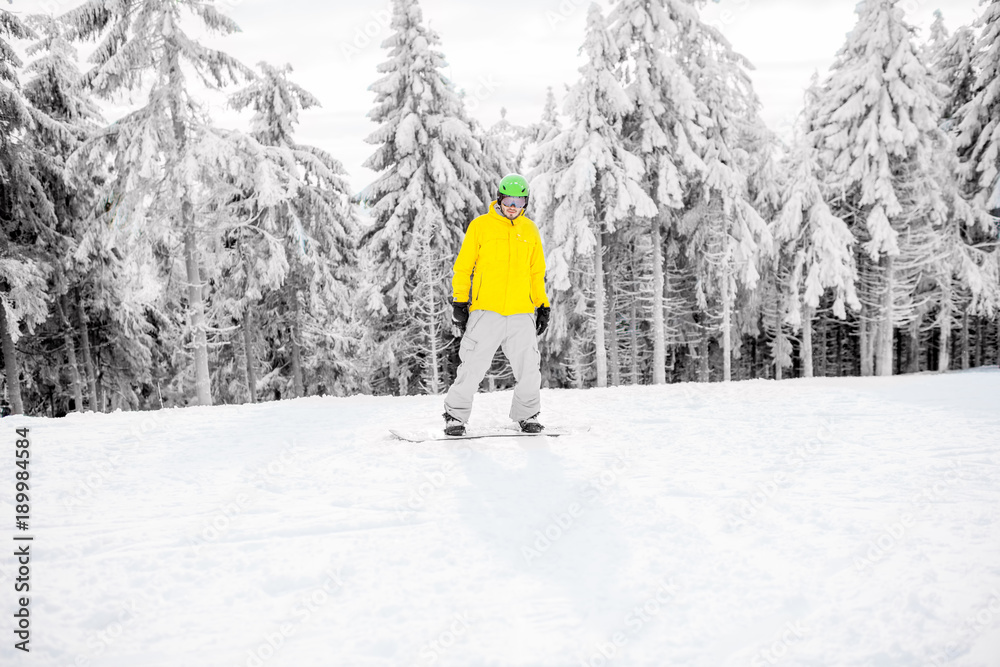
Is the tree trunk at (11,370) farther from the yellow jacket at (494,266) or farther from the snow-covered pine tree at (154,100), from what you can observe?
the yellow jacket at (494,266)

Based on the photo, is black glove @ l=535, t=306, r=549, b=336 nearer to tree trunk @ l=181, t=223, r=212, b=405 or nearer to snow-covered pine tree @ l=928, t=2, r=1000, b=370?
tree trunk @ l=181, t=223, r=212, b=405

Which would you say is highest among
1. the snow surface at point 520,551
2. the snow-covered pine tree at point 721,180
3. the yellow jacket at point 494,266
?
the snow-covered pine tree at point 721,180

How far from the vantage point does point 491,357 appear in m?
5.32

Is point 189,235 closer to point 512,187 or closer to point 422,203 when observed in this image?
point 422,203

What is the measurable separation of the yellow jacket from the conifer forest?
28.4ft

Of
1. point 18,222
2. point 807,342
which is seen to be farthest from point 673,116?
point 18,222

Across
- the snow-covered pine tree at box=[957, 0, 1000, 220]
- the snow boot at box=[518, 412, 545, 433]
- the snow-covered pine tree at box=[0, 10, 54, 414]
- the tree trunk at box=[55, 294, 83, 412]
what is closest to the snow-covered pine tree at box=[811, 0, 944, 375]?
the snow-covered pine tree at box=[957, 0, 1000, 220]

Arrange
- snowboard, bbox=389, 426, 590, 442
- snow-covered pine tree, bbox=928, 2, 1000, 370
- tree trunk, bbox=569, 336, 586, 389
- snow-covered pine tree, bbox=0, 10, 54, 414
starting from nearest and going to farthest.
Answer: snowboard, bbox=389, 426, 590, 442
snow-covered pine tree, bbox=0, 10, 54, 414
snow-covered pine tree, bbox=928, 2, 1000, 370
tree trunk, bbox=569, 336, 586, 389

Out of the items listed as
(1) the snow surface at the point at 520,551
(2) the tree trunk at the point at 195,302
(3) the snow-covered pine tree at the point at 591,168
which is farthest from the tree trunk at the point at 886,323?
(2) the tree trunk at the point at 195,302

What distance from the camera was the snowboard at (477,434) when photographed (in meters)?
5.00

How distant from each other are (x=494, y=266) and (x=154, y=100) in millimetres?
10457

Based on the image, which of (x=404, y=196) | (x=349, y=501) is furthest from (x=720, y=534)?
(x=404, y=196)

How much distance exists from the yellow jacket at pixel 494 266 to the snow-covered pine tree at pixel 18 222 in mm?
12390

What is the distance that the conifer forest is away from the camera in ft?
40.4
